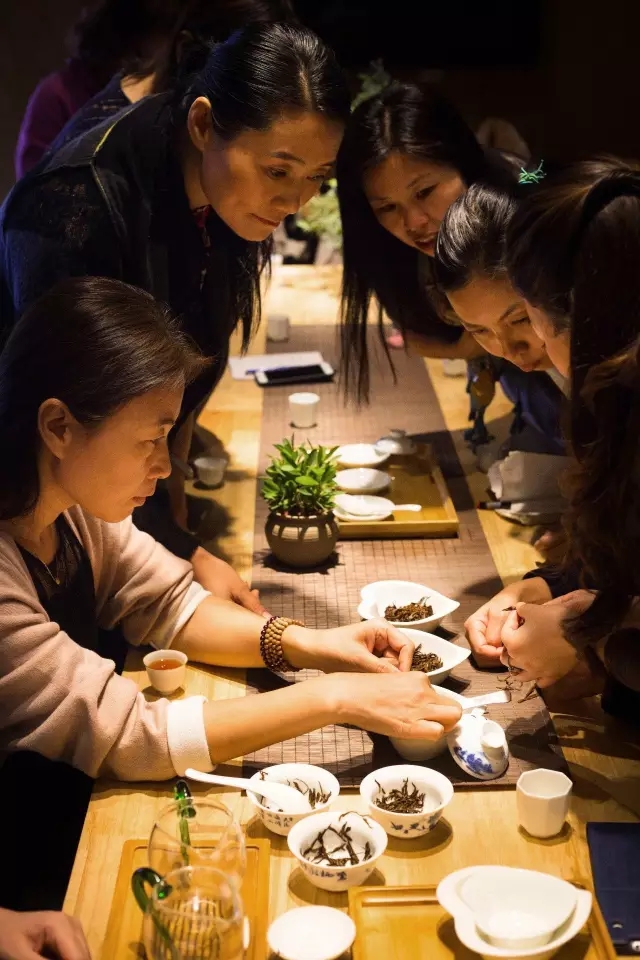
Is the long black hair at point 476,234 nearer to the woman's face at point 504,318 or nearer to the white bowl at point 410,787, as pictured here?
the woman's face at point 504,318

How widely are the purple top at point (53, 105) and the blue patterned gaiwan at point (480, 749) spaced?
8.61 feet

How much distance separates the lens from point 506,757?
1.65 m

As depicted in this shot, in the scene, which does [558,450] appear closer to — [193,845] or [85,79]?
[193,845]

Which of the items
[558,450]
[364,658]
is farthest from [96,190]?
[558,450]

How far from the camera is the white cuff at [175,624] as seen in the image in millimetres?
2006

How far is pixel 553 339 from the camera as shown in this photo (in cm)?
166

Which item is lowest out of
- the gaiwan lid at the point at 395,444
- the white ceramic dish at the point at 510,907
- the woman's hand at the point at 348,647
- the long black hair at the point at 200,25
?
the gaiwan lid at the point at 395,444

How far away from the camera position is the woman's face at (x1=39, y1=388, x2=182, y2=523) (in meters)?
1.68

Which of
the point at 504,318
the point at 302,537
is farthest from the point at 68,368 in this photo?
the point at 504,318

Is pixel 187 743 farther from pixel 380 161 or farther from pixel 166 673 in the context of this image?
pixel 380 161

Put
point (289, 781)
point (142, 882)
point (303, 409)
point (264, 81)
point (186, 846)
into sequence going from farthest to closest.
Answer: point (303, 409), point (264, 81), point (289, 781), point (186, 846), point (142, 882)

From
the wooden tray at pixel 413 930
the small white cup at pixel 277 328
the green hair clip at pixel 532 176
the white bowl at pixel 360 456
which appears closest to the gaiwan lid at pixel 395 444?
the white bowl at pixel 360 456

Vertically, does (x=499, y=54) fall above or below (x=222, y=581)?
above

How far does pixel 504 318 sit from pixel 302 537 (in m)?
0.59
